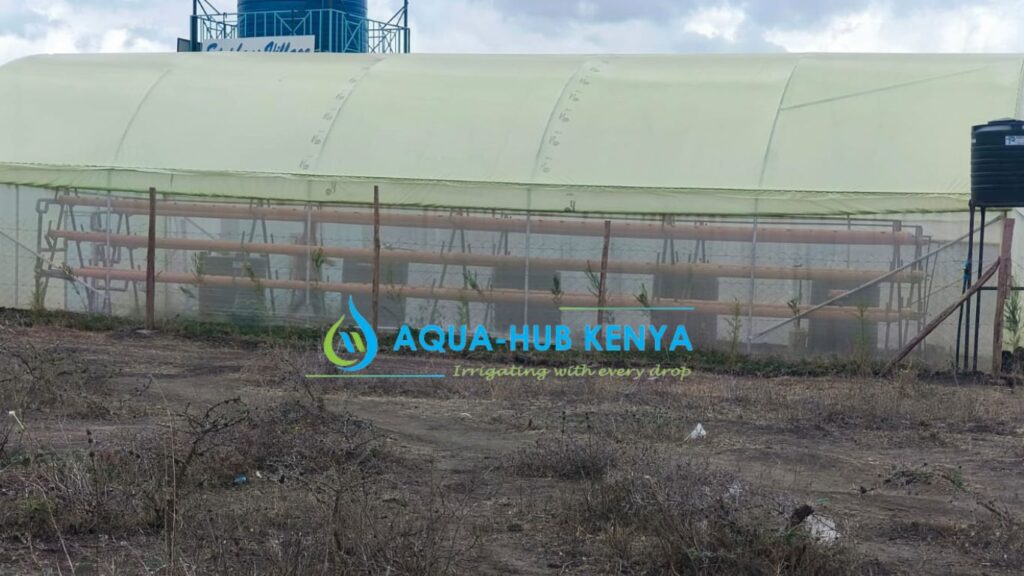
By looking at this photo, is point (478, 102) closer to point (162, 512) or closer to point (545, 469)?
point (545, 469)

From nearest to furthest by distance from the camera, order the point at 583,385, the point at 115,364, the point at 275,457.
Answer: the point at 275,457 < the point at 583,385 < the point at 115,364

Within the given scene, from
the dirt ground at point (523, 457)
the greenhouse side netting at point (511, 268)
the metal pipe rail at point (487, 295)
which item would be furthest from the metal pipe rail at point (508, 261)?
the dirt ground at point (523, 457)

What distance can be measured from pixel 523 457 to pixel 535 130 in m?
10.8

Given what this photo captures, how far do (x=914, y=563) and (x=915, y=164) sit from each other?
1130cm

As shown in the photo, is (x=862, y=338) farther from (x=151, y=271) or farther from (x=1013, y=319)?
(x=151, y=271)

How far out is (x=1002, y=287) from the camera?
14031 mm

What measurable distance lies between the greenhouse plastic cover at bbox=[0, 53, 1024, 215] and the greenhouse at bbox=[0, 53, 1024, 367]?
43 mm

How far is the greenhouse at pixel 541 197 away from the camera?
51.6ft

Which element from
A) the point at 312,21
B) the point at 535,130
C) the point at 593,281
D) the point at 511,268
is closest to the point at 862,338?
the point at 593,281

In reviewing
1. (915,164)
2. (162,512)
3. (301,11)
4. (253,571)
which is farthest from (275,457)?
(301,11)

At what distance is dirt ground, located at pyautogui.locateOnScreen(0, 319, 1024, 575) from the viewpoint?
605 centimetres

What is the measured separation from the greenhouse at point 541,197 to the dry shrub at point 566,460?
7.90m

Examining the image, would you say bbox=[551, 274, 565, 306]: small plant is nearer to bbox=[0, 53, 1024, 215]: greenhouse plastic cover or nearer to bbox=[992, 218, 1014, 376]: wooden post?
bbox=[0, 53, 1024, 215]: greenhouse plastic cover

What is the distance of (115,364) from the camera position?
525 inches
